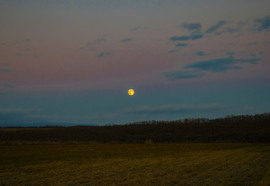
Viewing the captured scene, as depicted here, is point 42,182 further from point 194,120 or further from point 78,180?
point 194,120

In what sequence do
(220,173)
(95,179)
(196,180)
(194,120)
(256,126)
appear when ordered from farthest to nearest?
(194,120)
(256,126)
(220,173)
(95,179)
(196,180)

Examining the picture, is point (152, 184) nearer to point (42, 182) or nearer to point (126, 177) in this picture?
point (126, 177)

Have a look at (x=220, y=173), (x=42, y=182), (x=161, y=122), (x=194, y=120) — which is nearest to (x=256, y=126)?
(x=194, y=120)

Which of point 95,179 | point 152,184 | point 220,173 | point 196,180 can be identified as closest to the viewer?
point 152,184

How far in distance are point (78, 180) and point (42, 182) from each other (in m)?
1.92

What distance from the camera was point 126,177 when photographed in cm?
1711

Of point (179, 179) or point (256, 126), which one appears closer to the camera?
point (179, 179)

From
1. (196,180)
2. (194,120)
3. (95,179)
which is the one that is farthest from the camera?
(194,120)

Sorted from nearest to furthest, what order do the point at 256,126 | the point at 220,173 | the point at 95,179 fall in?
1. the point at 95,179
2. the point at 220,173
3. the point at 256,126

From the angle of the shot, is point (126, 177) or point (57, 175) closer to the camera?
point (126, 177)

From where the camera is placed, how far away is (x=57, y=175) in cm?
1859

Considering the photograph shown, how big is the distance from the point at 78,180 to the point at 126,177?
9.07ft

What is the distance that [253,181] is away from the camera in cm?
1491

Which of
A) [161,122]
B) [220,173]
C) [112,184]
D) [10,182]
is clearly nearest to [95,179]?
[112,184]
